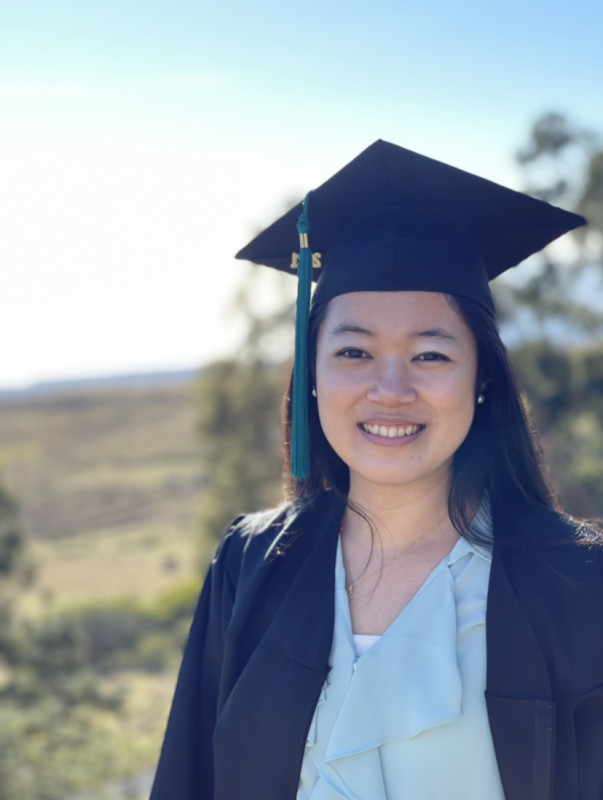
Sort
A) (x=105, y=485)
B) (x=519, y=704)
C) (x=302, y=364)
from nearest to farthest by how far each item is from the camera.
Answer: (x=519, y=704) < (x=302, y=364) < (x=105, y=485)

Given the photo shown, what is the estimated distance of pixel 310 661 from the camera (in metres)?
1.94

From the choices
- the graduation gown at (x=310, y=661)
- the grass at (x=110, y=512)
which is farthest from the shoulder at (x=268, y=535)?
the grass at (x=110, y=512)

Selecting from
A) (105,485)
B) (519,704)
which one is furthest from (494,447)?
(105,485)

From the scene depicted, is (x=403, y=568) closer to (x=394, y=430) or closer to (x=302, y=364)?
(x=394, y=430)

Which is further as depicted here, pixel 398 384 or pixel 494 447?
pixel 494 447

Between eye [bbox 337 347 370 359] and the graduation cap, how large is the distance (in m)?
0.16

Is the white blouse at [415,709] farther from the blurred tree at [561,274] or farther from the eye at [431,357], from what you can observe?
the blurred tree at [561,274]

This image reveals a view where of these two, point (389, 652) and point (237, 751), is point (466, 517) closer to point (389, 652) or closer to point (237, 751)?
point (389, 652)

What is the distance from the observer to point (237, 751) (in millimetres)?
1966

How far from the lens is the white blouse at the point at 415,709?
5.77 ft

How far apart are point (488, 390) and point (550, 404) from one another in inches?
494

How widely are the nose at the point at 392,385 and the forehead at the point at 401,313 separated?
86mm

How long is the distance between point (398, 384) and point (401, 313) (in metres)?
0.18

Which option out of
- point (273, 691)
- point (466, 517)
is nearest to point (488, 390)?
point (466, 517)
